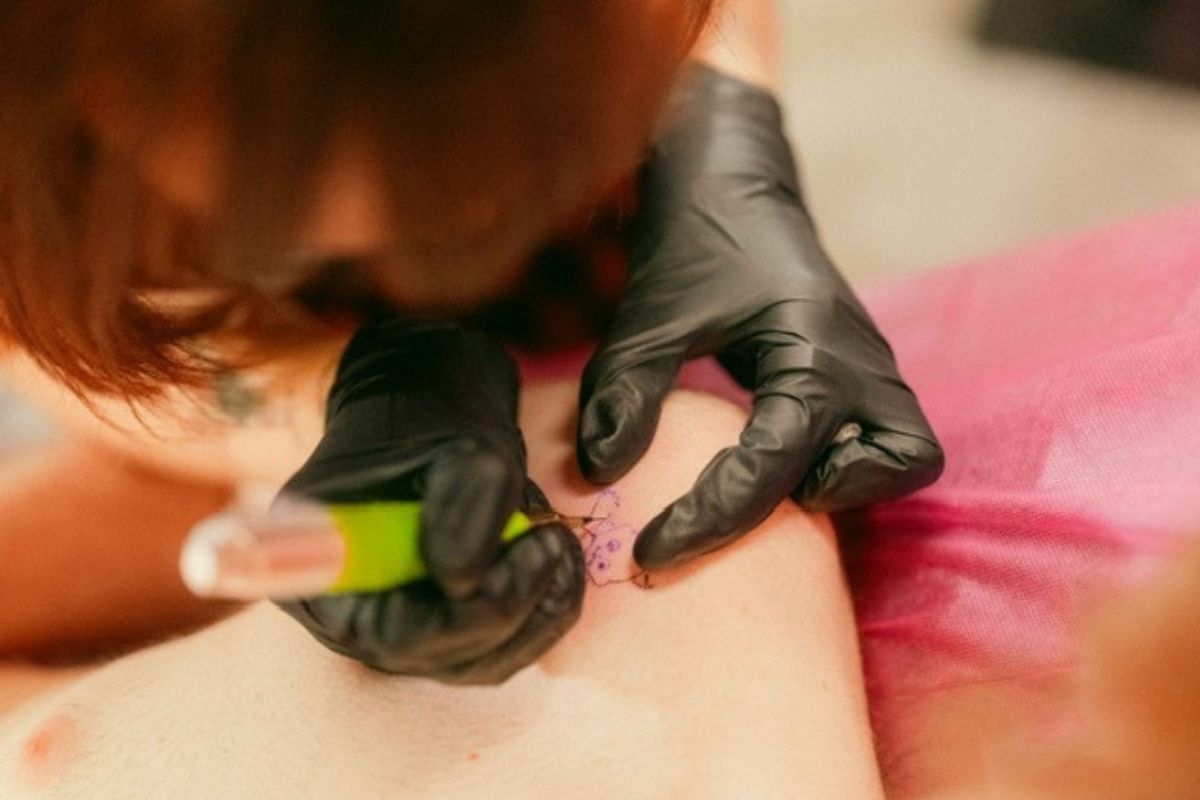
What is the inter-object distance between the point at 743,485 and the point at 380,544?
232 mm

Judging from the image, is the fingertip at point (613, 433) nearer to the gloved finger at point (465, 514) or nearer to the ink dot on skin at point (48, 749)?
the gloved finger at point (465, 514)

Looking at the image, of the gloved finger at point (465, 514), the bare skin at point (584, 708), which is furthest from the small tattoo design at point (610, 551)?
the gloved finger at point (465, 514)

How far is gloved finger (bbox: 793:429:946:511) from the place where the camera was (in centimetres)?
72

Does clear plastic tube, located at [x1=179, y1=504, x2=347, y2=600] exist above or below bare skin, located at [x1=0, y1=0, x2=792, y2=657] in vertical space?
above

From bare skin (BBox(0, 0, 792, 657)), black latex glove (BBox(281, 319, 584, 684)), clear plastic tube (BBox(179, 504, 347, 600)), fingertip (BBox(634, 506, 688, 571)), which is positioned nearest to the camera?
clear plastic tube (BBox(179, 504, 347, 600))

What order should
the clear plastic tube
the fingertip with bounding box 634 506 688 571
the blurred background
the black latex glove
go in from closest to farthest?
1. the clear plastic tube
2. the black latex glove
3. the fingertip with bounding box 634 506 688 571
4. the blurred background

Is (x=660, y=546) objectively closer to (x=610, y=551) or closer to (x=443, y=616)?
(x=610, y=551)

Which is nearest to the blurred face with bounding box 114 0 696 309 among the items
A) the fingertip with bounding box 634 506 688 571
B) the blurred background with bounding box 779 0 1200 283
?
the fingertip with bounding box 634 506 688 571

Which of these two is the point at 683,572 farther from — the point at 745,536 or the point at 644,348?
the point at 644,348

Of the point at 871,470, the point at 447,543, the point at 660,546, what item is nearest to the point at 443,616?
the point at 447,543

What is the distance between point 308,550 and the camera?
497 mm

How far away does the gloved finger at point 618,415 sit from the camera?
715mm

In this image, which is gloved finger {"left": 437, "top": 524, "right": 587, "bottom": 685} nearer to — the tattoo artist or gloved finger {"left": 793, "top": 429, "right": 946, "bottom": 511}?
the tattoo artist

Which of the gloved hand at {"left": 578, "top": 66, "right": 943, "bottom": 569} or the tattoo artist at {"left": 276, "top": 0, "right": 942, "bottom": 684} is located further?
the gloved hand at {"left": 578, "top": 66, "right": 943, "bottom": 569}
